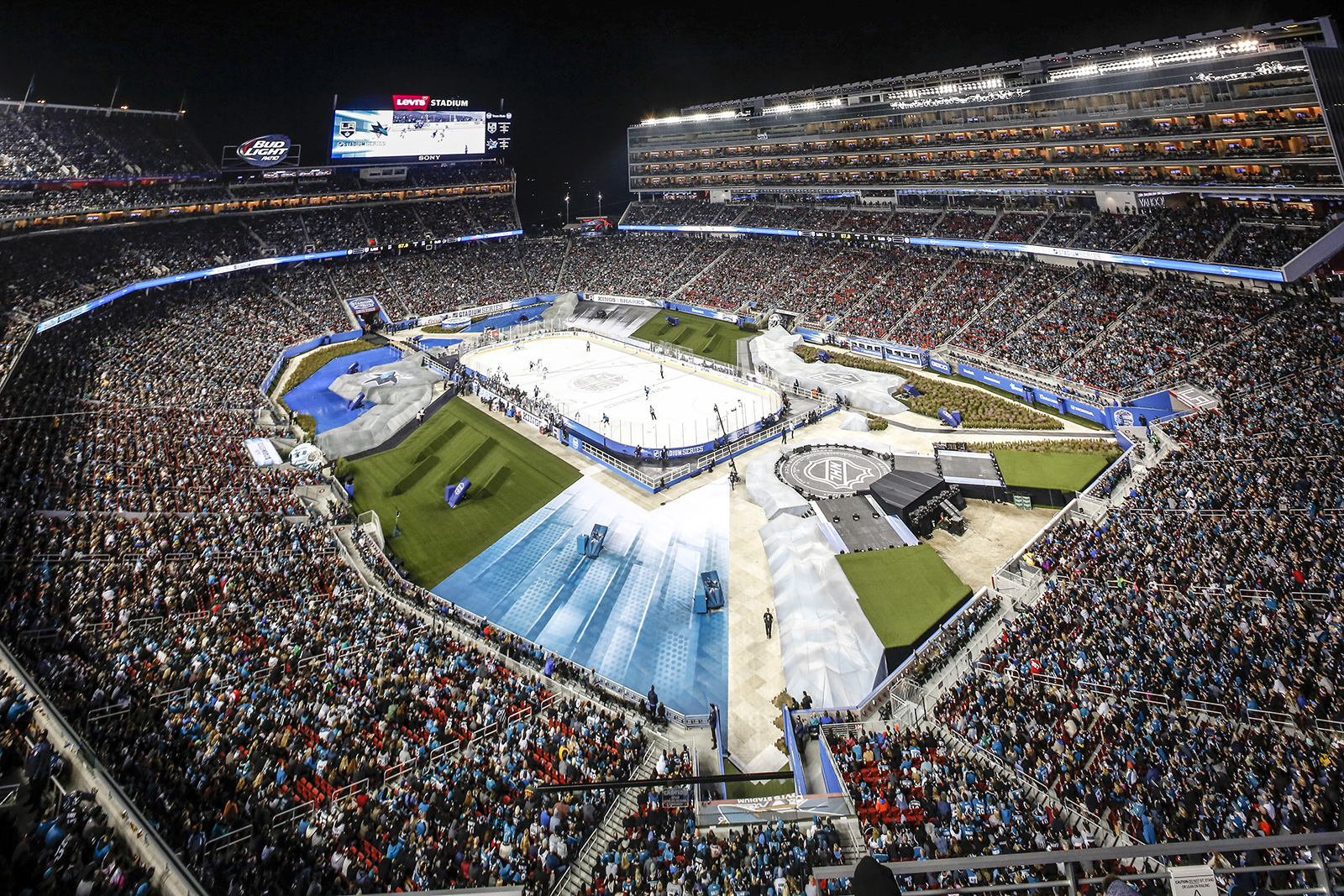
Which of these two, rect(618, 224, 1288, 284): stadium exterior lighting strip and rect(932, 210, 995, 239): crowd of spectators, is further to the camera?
rect(932, 210, 995, 239): crowd of spectators

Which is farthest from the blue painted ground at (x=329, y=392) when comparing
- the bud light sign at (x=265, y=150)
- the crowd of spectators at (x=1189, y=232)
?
the crowd of spectators at (x=1189, y=232)

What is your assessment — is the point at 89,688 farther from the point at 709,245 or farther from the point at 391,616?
the point at 709,245

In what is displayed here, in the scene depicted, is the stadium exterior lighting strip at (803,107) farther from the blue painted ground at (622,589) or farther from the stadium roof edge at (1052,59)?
the blue painted ground at (622,589)

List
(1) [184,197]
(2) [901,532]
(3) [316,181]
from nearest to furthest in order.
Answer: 1. (2) [901,532]
2. (1) [184,197]
3. (3) [316,181]

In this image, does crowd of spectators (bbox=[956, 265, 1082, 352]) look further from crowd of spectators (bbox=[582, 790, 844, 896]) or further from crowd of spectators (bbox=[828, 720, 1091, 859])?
crowd of spectators (bbox=[582, 790, 844, 896])

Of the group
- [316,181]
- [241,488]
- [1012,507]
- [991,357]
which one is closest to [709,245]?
Result: [991,357]

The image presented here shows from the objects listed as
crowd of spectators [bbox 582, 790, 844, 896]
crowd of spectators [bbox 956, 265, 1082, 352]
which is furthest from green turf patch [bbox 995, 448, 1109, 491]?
crowd of spectators [bbox 582, 790, 844, 896]
